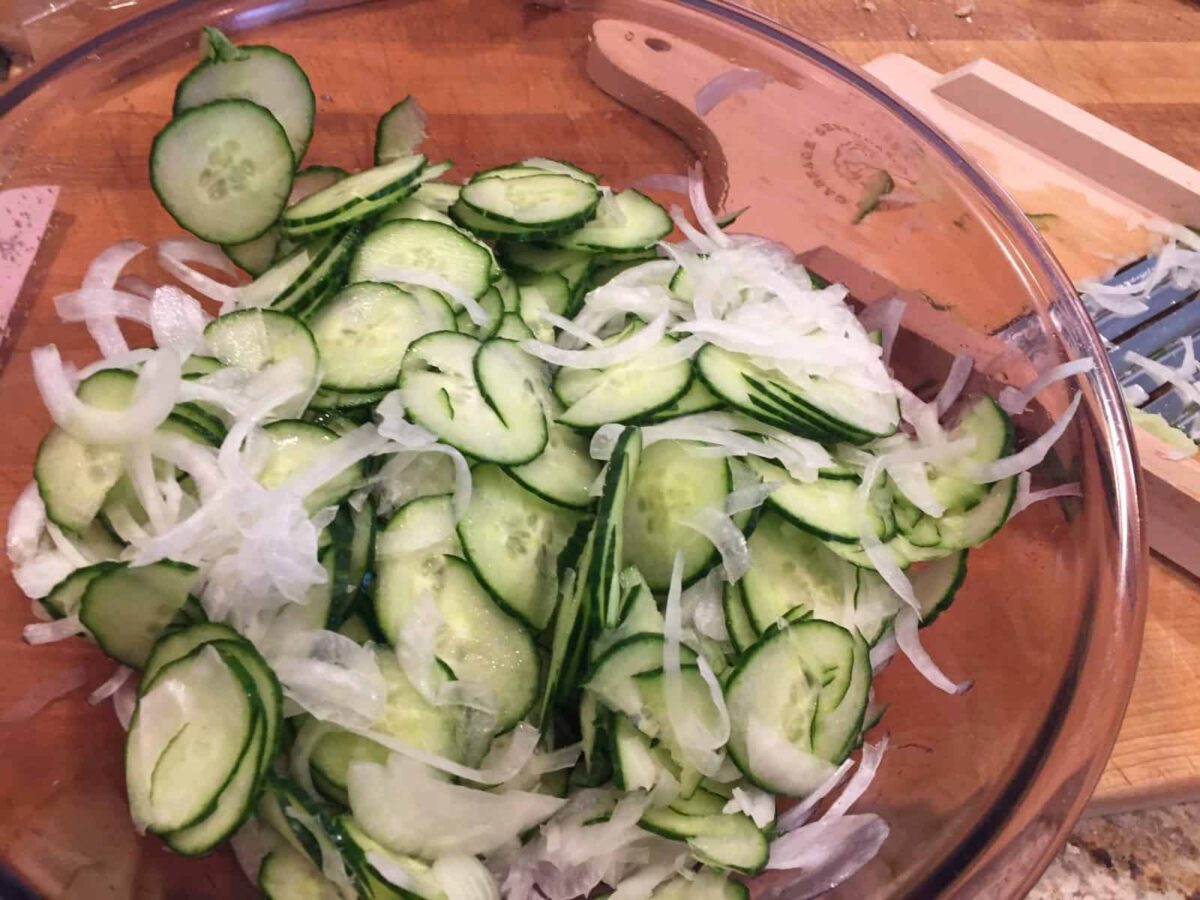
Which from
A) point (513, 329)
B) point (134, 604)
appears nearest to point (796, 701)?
point (513, 329)

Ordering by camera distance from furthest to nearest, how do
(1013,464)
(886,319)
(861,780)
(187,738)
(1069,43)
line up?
(1069,43)
(886,319)
(1013,464)
(861,780)
(187,738)

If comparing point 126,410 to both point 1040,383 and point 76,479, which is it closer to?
point 76,479

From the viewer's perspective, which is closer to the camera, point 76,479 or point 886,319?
point 76,479

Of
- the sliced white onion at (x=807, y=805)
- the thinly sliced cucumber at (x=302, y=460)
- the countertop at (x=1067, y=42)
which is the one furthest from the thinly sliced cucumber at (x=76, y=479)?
the countertop at (x=1067, y=42)

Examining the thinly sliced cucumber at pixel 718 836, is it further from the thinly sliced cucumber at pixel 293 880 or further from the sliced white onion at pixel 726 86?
the sliced white onion at pixel 726 86

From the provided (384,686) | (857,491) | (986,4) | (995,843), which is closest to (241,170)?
(384,686)

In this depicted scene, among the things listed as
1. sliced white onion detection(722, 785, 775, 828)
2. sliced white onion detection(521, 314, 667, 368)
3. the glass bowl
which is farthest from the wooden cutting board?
sliced white onion detection(722, 785, 775, 828)
